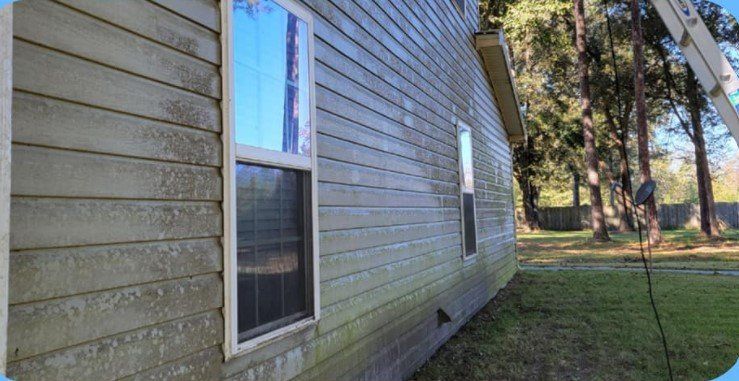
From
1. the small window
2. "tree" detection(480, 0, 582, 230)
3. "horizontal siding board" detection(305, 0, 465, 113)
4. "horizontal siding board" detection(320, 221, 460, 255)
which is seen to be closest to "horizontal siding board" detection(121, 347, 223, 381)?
"horizontal siding board" detection(320, 221, 460, 255)

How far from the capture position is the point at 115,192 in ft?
5.90

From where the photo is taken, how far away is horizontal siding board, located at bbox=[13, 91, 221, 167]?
1533mm

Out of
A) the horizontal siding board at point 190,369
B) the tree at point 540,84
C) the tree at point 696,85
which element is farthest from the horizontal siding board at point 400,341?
the tree at point 696,85

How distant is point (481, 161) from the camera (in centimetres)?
839

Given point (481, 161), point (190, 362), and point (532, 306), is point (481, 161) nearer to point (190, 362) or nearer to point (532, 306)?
point (532, 306)

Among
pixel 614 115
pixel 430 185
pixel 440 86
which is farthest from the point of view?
pixel 614 115

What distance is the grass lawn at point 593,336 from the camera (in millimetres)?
4652

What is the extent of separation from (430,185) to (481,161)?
2.97 metres

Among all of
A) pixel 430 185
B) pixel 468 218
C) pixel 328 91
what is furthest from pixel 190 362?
pixel 468 218

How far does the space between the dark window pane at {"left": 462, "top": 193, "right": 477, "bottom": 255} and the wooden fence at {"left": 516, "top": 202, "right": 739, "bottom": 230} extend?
2758cm

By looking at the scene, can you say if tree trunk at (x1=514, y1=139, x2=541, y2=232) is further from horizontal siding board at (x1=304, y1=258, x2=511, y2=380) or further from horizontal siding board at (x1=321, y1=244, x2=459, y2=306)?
horizontal siding board at (x1=321, y1=244, x2=459, y2=306)

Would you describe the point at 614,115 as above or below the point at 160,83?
above

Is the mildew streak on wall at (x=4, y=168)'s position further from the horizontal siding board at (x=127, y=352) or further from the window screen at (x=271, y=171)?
the window screen at (x=271, y=171)

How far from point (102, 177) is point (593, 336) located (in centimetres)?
563
